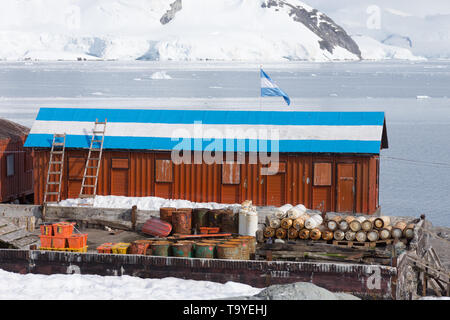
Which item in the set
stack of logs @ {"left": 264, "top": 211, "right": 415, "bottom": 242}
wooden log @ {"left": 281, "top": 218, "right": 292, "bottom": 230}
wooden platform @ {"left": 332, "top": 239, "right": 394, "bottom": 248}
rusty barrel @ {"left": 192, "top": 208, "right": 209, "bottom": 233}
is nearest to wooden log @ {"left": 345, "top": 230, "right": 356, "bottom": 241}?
stack of logs @ {"left": 264, "top": 211, "right": 415, "bottom": 242}

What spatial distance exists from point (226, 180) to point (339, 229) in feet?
24.0

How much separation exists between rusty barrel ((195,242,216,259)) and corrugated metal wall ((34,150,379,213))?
7.56 m

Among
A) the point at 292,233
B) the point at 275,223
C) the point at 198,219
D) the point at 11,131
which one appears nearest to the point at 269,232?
the point at 275,223

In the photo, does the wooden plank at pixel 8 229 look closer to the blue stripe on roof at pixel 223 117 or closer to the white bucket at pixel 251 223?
the white bucket at pixel 251 223

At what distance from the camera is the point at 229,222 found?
72.2ft

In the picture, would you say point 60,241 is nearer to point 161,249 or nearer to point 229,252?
point 161,249

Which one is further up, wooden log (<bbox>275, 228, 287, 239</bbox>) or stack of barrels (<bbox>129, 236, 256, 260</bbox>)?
wooden log (<bbox>275, 228, 287, 239</bbox>)

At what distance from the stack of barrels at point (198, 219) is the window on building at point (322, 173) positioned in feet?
15.9

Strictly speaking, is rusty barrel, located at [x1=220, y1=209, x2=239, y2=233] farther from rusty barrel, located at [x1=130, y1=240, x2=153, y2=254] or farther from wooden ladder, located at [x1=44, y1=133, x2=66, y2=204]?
wooden ladder, located at [x1=44, y1=133, x2=66, y2=204]

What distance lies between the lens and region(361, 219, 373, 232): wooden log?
1984 cm

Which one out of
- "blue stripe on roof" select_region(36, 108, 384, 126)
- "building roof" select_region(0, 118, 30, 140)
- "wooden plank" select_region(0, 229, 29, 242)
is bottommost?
"wooden plank" select_region(0, 229, 29, 242)
